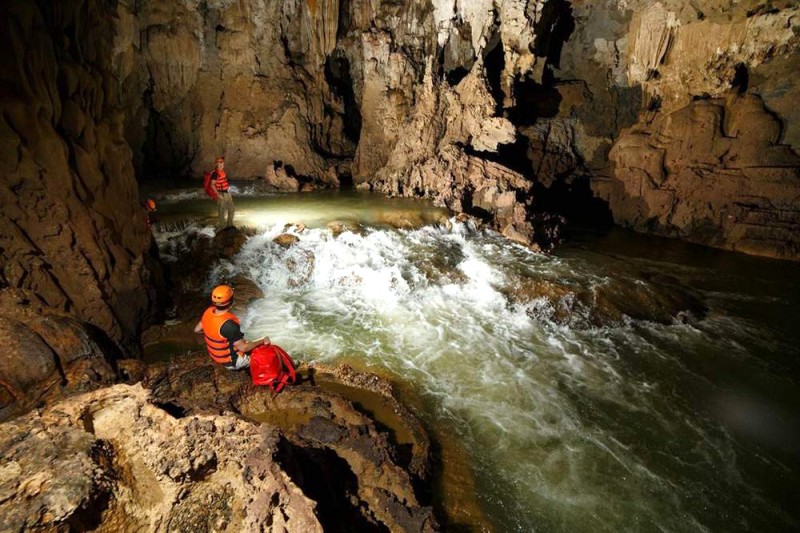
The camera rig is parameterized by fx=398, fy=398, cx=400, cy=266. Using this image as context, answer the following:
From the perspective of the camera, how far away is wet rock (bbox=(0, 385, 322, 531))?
1469mm

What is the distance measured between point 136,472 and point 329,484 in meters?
1.12

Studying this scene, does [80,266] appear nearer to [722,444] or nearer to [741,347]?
[722,444]

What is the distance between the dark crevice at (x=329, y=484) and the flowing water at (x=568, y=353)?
138cm

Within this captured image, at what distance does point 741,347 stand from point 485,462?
5.52m

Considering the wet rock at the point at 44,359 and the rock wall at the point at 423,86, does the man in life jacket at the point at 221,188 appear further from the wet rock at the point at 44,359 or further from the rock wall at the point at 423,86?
the rock wall at the point at 423,86

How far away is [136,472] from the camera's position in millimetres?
1751

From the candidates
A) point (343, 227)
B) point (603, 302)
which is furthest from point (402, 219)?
point (603, 302)

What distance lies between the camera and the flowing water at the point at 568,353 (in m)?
3.92

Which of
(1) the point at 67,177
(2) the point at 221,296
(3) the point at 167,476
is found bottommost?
(2) the point at 221,296

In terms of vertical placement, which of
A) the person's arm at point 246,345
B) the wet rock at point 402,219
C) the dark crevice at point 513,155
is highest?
the dark crevice at point 513,155

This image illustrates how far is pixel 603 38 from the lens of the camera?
51.8 feet

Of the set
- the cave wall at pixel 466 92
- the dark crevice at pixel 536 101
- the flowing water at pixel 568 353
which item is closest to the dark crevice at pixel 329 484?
the flowing water at pixel 568 353

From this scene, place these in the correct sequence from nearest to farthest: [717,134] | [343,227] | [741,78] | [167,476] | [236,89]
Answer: [167,476] < [343,227] < [717,134] < [741,78] < [236,89]

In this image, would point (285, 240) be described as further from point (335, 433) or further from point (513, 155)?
point (513, 155)
